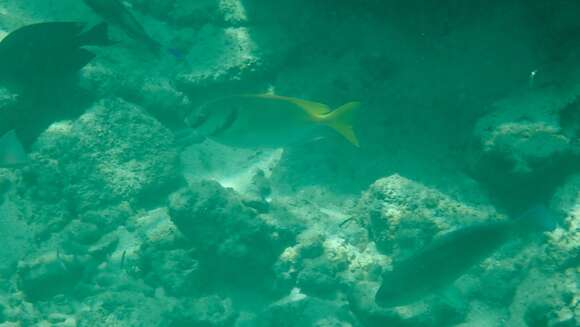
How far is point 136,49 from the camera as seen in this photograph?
553 centimetres

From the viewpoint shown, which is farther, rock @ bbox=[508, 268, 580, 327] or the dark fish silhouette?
the dark fish silhouette

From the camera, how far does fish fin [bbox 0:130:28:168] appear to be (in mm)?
4191

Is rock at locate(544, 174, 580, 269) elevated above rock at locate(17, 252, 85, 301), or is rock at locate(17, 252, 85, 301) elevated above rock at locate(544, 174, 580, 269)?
rock at locate(544, 174, 580, 269)

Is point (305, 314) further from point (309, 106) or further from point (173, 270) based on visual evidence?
point (309, 106)

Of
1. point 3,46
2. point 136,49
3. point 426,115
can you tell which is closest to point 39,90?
point 3,46

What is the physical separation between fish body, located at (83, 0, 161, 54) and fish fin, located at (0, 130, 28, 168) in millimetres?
2102

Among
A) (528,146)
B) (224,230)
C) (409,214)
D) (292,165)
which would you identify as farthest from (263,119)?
(528,146)

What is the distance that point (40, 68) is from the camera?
15.3 ft

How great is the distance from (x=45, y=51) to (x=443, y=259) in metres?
4.91

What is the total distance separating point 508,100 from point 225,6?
391 cm

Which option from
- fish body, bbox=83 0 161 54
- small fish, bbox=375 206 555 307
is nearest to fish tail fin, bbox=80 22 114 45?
fish body, bbox=83 0 161 54

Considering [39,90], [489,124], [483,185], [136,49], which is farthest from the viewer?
[136,49]

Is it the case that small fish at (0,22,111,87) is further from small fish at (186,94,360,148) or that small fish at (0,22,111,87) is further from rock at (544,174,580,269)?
rock at (544,174,580,269)

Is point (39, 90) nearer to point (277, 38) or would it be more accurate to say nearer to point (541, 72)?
point (277, 38)
